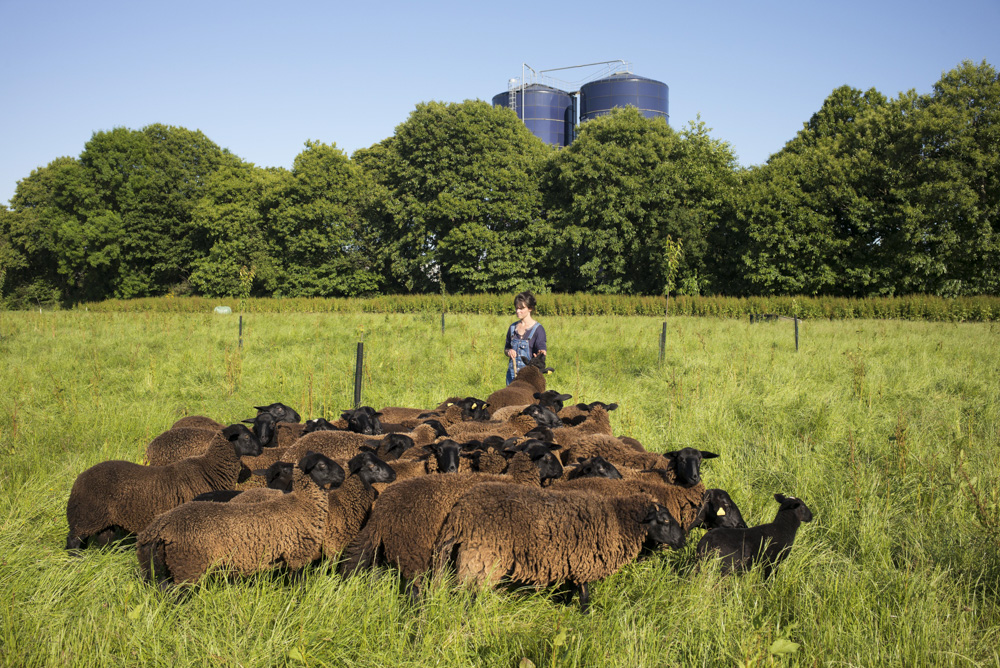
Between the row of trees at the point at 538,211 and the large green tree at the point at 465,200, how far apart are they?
147mm

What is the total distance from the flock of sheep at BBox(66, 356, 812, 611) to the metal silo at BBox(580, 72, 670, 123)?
60.1 meters

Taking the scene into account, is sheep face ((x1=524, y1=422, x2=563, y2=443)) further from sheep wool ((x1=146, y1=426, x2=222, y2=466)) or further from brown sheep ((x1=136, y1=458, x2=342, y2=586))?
sheep wool ((x1=146, y1=426, x2=222, y2=466))

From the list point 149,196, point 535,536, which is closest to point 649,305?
point 535,536

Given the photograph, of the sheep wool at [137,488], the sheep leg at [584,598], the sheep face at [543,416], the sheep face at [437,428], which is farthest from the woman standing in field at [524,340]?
the sheep leg at [584,598]

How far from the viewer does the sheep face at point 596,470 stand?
→ 4.62 meters

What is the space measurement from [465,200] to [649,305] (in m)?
15.4

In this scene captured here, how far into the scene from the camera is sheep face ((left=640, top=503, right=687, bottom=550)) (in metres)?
3.73

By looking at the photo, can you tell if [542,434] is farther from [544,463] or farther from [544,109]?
[544,109]

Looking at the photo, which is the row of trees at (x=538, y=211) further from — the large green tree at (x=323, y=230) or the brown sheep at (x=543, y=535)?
the brown sheep at (x=543, y=535)

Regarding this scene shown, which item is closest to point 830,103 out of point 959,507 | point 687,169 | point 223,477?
point 687,169

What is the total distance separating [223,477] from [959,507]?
5.97 metres

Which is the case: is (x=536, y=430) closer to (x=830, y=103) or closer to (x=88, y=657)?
(x=88, y=657)

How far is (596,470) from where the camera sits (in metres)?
4.65

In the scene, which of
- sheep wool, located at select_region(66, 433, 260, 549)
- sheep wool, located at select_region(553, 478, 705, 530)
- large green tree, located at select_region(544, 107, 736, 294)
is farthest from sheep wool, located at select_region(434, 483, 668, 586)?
large green tree, located at select_region(544, 107, 736, 294)
